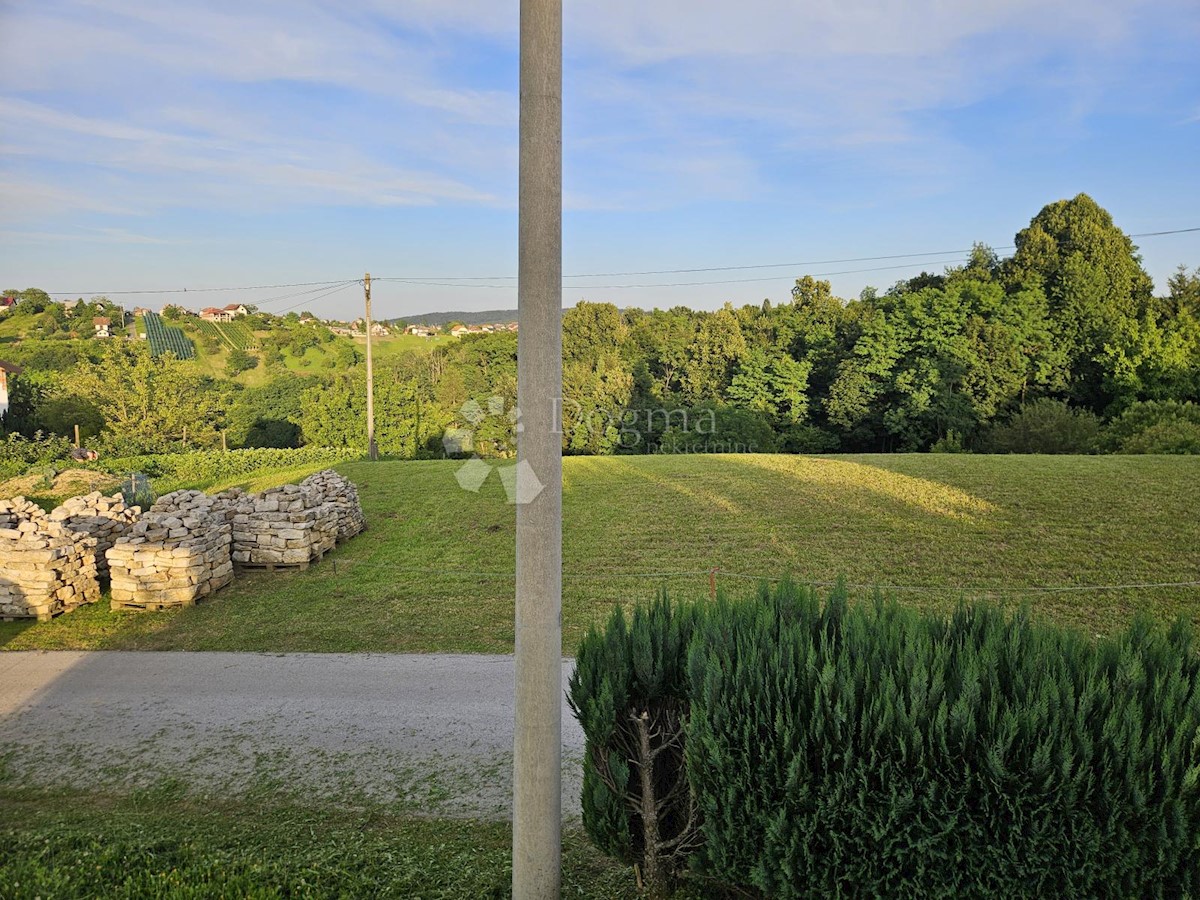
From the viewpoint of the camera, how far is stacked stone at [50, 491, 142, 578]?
11.2 meters

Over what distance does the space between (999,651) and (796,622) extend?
0.83 metres

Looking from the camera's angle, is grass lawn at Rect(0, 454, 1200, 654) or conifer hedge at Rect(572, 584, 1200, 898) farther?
grass lawn at Rect(0, 454, 1200, 654)

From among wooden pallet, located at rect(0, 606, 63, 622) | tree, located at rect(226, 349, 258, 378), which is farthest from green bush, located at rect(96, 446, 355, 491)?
tree, located at rect(226, 349, 258, 378)

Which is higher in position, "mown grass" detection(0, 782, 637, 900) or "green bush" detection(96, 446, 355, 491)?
"green bush" detection(96, 446, 355, 491)

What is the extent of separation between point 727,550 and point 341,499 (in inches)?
270

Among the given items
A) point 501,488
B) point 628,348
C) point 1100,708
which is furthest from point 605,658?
point 628,348

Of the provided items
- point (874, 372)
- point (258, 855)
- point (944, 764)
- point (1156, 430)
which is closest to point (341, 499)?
point (258, 855)

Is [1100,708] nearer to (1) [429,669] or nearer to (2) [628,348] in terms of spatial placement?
(1) [429,669]

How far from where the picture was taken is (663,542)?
44.5ft

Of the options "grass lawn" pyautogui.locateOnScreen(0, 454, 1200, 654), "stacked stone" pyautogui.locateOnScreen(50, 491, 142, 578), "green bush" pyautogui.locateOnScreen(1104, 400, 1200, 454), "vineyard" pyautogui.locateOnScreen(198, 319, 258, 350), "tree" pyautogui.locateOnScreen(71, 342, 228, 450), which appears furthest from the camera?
"vineyard" pyautogui.locateOnScreen(198, 319, 258, 350)

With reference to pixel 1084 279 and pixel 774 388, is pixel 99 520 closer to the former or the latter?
pixel 774 388

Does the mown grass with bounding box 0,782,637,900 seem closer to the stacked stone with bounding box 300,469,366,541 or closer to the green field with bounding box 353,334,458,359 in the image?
the stacked stone with bounding box 300,469,366,541

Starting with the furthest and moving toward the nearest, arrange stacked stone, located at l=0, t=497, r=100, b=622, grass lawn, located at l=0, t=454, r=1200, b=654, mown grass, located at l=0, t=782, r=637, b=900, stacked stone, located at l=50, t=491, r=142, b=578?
stacked stone, located at l=50, t=491, r=142, b=578 < stacked stone, located at l=0, t=497, r=100, b=622 < grass lawn, located at l=0, t=454, r=1200, b=654 < mown grass, located at l=0, t=782, r=637, b=900

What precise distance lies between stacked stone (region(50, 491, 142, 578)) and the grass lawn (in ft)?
3.92
